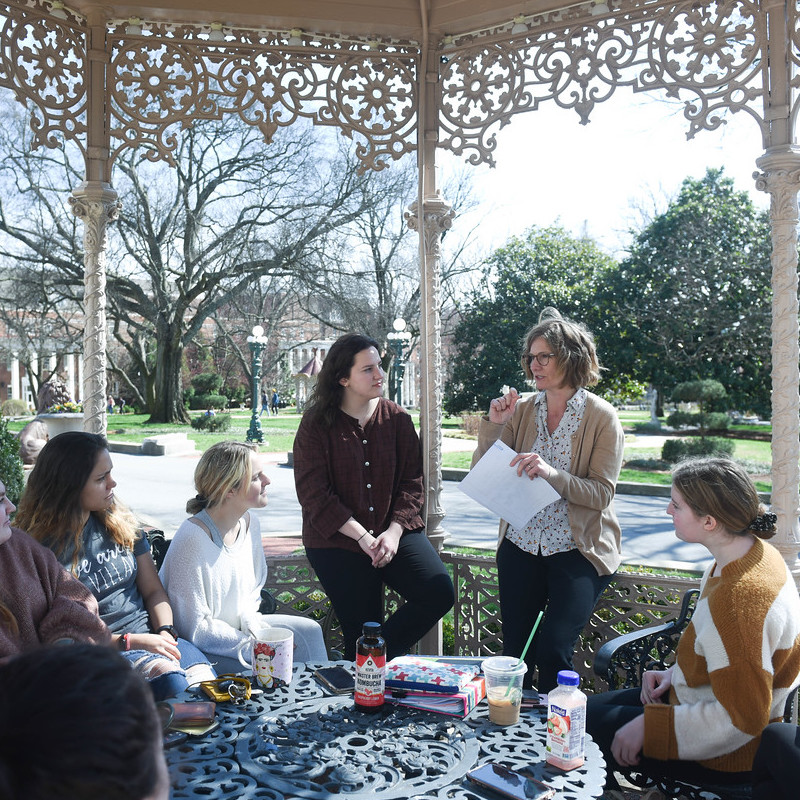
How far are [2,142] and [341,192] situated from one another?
8.99 m

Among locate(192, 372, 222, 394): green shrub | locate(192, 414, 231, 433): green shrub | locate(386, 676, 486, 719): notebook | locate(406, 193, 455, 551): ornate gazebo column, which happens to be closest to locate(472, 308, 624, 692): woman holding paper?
locate(406, 193, 455, 551): ornate gazebo column

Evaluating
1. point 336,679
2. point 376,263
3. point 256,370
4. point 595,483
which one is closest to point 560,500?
point 595,483

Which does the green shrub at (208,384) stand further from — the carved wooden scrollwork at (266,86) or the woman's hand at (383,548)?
the woman's hand at (383,548)

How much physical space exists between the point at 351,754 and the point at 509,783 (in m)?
0.38

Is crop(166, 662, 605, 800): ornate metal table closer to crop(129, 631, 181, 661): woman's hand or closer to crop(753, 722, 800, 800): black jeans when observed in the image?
crop(753, 722, 800, 800): black jeans

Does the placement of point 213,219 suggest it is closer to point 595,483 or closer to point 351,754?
point 595,483

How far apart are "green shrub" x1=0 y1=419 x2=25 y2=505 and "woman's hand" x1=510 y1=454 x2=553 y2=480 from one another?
11.1 ft

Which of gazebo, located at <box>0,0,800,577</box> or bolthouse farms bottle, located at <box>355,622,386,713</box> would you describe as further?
gazebo, located at <box>0,0,800,577</box>

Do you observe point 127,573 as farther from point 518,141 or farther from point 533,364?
point 518,141

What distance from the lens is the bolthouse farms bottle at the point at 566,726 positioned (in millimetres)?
1685

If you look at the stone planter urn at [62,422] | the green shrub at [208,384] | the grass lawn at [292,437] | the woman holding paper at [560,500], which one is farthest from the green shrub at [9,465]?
the green shrub at [208,384]

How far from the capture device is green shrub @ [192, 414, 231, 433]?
73.9 feet

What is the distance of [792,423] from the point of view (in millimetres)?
3012

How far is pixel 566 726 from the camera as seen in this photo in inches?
66.3
